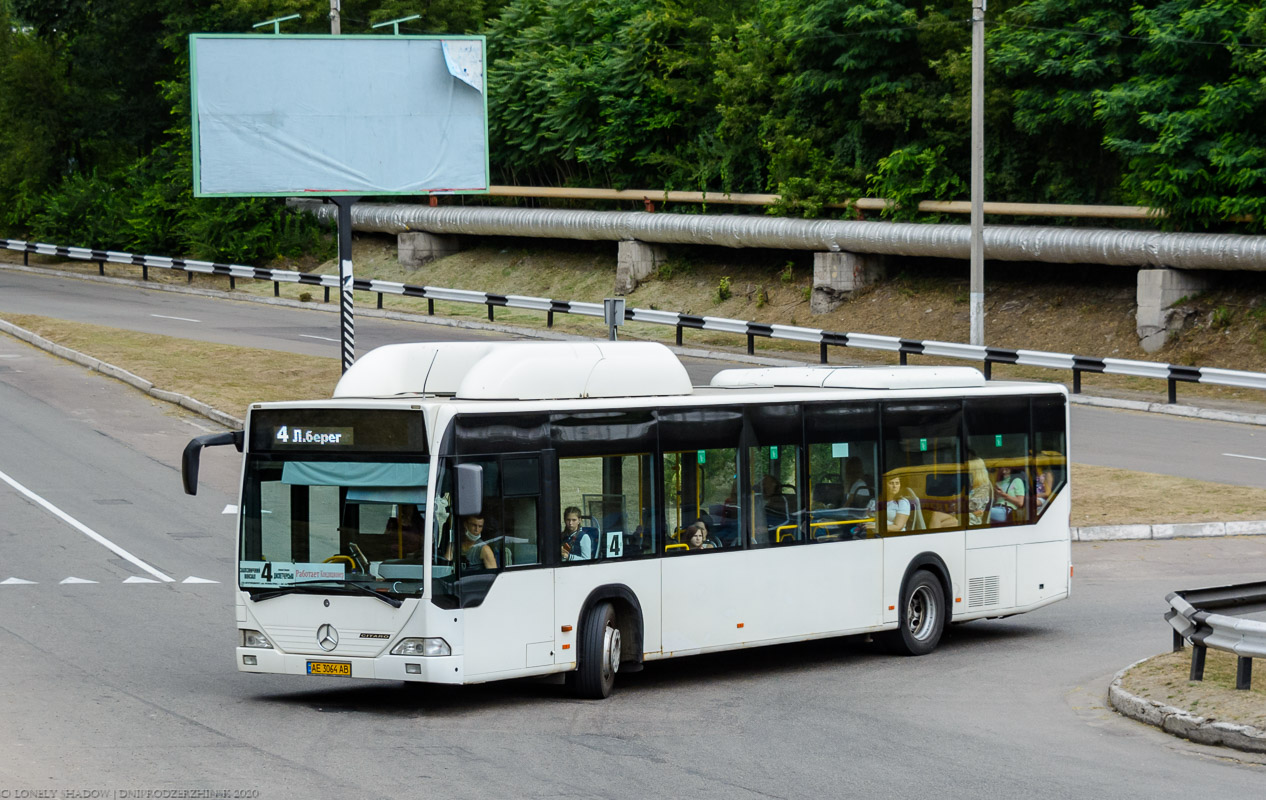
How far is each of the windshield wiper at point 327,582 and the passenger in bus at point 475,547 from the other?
1.73 feet

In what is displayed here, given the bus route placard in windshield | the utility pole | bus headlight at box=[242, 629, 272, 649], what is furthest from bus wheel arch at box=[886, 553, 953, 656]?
the utility pole

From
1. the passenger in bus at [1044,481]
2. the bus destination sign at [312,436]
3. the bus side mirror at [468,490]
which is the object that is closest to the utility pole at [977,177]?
the passenger in bus at [1044,481]

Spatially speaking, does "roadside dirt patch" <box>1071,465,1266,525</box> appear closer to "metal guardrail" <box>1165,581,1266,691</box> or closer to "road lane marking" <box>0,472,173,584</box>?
"metal guardrail" <box>1165,581,1266,691</box>

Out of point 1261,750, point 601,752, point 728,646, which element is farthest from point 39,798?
point 1261,750

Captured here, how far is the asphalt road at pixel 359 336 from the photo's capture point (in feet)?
81.2

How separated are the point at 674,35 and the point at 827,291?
1175 cm

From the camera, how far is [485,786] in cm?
906

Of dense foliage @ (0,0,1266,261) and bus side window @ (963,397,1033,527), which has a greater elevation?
dense foliage @ (0,0,1266,261)

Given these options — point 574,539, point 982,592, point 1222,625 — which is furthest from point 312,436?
point 982,592

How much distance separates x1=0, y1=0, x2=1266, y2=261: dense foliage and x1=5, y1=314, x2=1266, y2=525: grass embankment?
11.0 metres

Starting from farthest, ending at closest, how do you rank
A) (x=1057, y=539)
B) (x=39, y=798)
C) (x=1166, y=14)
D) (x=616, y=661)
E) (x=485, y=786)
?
1. (x=1166, y=14)
2. (x=1057, y=539)
3. (x=616, y=661)
4. (x=485, y=786)
5. (x=39, y=798)

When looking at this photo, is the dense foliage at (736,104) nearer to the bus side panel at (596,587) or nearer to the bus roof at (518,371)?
the bus roof at (518,371)

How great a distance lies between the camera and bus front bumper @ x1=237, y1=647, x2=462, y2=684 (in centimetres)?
1113

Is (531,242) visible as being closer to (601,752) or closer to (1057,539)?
(1057,539)
